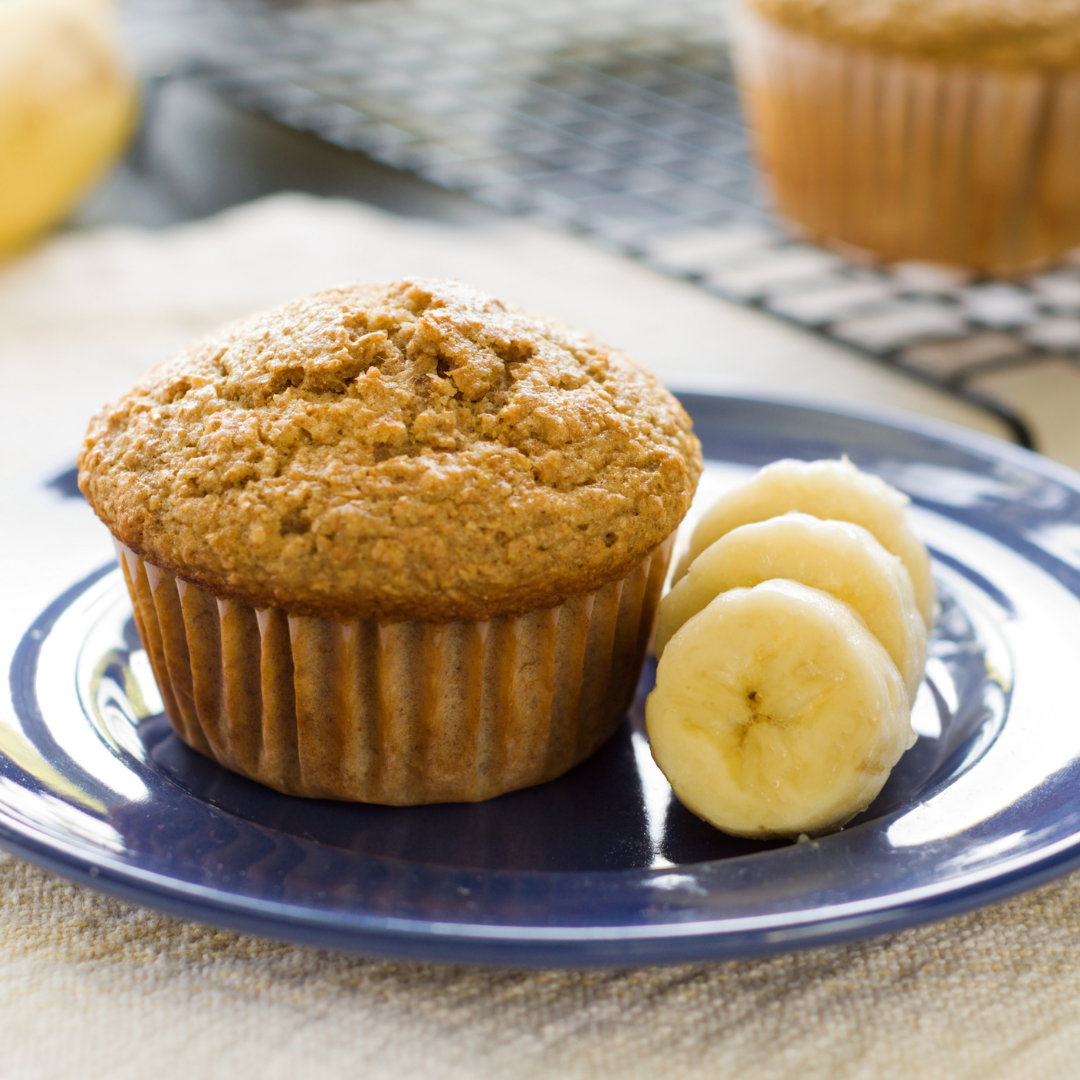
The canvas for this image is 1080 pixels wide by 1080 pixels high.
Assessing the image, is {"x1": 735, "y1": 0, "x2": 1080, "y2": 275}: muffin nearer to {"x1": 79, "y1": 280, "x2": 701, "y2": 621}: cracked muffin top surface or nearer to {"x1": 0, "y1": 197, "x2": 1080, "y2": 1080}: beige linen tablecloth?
{"x1": 79, "y1": 280, "x2": 701, "y2": 621}: cracked muffin top surface

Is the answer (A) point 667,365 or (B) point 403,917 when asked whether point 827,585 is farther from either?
(A) point 667,365

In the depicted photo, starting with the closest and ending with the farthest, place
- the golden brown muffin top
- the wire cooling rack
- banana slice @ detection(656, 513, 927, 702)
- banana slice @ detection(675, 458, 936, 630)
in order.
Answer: banana slice @ detection(656, 513, 927, 702), banana slice @ detection(675, 458, 936, 630), the golden brown muffin top, the wire cooling rack

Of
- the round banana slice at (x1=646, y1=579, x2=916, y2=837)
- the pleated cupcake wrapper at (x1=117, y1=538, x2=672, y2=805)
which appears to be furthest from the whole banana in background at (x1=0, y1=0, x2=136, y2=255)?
the round banana slice at (x1=646, y1=579, x2=916, y2=837)

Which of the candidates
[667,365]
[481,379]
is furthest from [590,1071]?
[667,365]

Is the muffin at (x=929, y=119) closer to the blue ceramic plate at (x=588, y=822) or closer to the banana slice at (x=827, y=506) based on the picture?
the blue ceramic plate at (x=588, y=822)

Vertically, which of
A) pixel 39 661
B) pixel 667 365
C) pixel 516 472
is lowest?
pixel 667 365

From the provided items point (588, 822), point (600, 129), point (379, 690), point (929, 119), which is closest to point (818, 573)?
point (588, 822)

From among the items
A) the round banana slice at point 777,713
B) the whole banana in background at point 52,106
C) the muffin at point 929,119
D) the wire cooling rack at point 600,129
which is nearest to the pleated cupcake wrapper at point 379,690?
the round banana slice at point 777,713

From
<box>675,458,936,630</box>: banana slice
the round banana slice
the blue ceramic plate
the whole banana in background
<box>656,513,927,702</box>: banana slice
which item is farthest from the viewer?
the whole banana in background

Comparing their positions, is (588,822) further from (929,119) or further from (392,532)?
(929,119)
